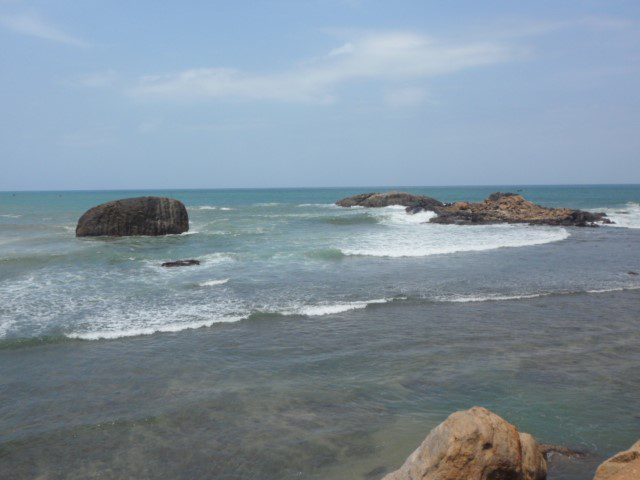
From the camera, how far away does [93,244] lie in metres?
26.3

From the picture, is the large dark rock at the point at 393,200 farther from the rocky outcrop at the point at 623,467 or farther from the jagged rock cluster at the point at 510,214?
the rocky outcrop at the point at 623,467

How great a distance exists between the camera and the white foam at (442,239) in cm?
2350

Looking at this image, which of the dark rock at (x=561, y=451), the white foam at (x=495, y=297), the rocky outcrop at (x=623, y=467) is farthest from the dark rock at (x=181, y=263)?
the rocky outcrop at (x=623, y=467)

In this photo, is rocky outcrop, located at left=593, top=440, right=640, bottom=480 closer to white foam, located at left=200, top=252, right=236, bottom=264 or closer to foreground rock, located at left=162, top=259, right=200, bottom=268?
foreground rock, located at left=162, top=259, right=200, bottom=268

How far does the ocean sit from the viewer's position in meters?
6.36

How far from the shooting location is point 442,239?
91.4 feet

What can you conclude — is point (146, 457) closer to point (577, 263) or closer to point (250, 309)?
point (250, 309)

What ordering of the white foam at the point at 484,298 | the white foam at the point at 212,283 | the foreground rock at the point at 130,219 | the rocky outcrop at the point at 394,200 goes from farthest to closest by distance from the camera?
the rocky outcrop at the point at 394,200 < the foreground rock at the point at 130,219 < the white foam at the point at 212,283 < the white foam at the point at 484,298

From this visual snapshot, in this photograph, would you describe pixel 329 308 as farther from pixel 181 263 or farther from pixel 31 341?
pixel 181 263

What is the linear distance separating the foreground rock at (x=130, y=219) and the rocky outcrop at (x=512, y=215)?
20.2 meters

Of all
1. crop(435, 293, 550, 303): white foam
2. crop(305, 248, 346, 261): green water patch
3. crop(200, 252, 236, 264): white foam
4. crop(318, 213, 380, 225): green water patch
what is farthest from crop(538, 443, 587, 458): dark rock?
crop(318, 213, 380, 225): green water patch

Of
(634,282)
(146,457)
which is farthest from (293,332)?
(634,282)

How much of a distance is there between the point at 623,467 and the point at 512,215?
1529 inches

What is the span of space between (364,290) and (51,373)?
8.81m
